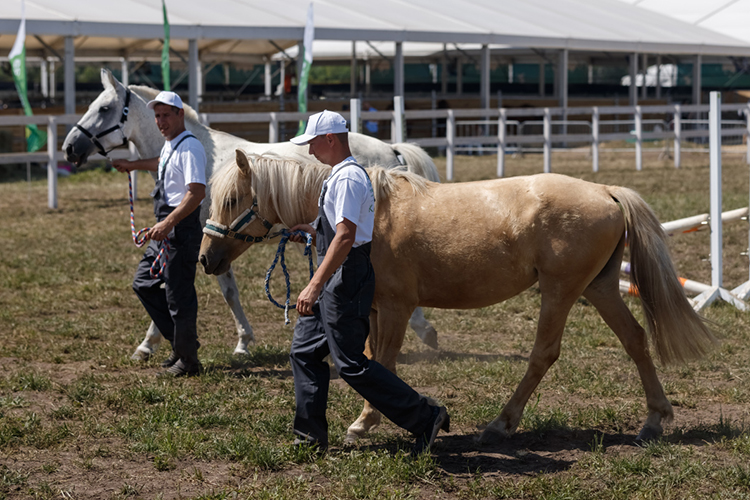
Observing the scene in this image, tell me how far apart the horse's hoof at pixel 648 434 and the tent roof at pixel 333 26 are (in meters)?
17.8

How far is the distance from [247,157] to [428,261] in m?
1.18

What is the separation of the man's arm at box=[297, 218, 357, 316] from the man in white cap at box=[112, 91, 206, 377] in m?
2.04

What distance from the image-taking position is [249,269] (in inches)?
397

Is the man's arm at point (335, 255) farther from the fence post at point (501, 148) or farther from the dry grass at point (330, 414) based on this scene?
the fence post at point (501, 148)

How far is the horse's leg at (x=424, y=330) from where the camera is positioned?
6883 millimetres

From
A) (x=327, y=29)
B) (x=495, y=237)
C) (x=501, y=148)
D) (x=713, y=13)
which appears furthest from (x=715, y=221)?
(x=713, y=13)

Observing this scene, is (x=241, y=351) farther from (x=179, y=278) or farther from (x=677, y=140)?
(x=677, y=140)

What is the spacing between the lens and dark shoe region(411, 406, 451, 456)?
4.50 metres

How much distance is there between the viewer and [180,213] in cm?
586

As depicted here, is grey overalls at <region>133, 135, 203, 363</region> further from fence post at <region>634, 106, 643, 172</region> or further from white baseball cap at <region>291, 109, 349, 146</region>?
fence post at <region>634, 106, 643, 172</region>

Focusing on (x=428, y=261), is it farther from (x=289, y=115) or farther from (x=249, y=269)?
(x=289, y=115)

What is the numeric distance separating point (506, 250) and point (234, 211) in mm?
1552

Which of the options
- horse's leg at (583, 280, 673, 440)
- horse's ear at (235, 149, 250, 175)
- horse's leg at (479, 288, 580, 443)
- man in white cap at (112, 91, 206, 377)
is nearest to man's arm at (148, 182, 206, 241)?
man in white cap at (112, 91, 206, 377)

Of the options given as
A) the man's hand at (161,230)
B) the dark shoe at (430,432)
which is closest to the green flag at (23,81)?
the man's hand at (161,230)
